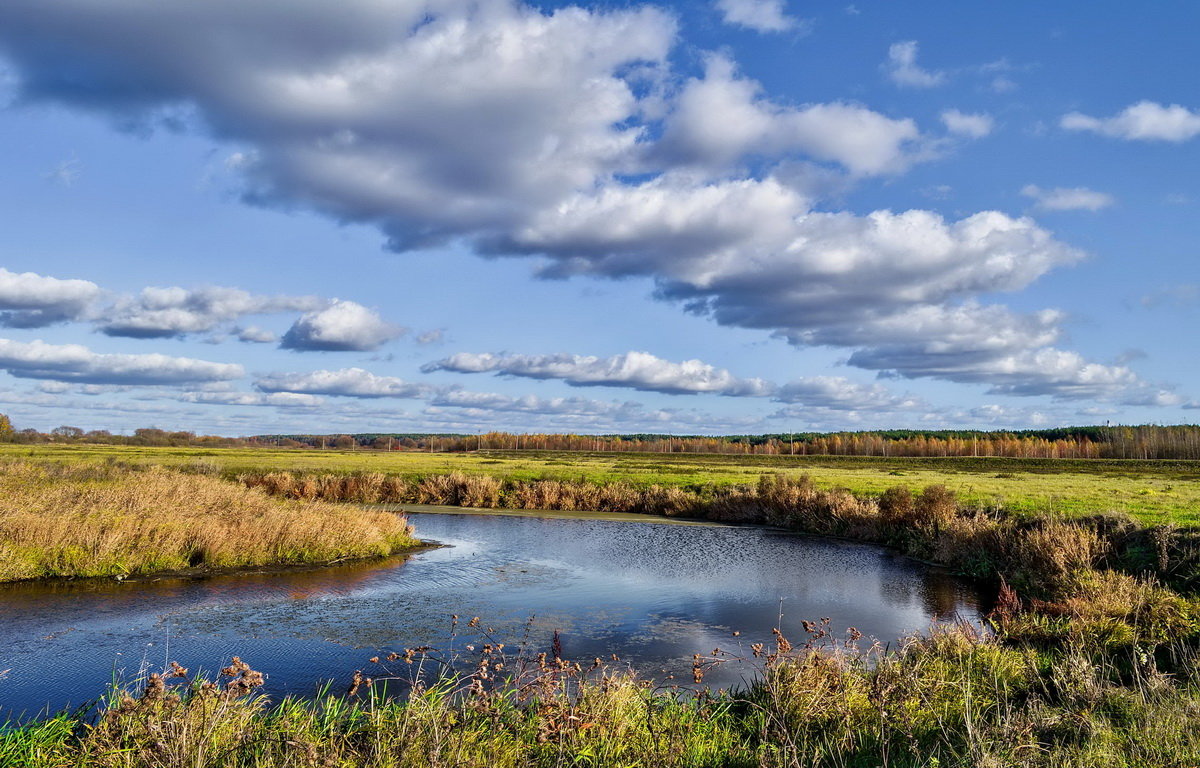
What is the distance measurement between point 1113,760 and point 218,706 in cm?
890

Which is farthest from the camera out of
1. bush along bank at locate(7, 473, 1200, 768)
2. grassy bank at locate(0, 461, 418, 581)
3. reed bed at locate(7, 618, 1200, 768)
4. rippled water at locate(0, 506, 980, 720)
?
grassy bank at locate(0, 461, 418, 581)

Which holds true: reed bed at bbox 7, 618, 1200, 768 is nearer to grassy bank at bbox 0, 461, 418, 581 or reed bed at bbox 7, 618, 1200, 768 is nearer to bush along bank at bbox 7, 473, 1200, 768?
bush along bank at bbox 7, 473, 1200, 768

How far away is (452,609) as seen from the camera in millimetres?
18734

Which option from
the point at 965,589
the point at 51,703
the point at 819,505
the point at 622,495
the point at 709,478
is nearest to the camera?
the point at 51,703

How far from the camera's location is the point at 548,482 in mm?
47906

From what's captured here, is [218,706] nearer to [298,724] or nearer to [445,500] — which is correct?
[298,724]

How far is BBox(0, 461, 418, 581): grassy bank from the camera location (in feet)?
68.8

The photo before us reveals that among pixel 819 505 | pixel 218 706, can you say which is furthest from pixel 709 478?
pixel 218 706

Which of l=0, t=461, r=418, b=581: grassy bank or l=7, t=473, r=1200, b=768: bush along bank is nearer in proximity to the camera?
l=7, t=473, r=1200, b=768: bush along bank

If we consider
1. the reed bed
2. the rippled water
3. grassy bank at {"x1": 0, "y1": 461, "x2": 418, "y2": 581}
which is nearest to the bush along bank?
the reed bed

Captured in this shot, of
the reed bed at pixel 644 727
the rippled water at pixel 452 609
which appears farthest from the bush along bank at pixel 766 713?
the rippled water at pixel 452 609

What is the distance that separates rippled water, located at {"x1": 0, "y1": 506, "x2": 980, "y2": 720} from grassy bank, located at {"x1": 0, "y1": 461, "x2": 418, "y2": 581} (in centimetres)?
111

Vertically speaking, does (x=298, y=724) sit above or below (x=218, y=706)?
below

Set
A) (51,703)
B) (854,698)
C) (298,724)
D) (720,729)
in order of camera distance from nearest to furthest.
A: (298,724) < (720,729) < (854,698) < (51,703)
